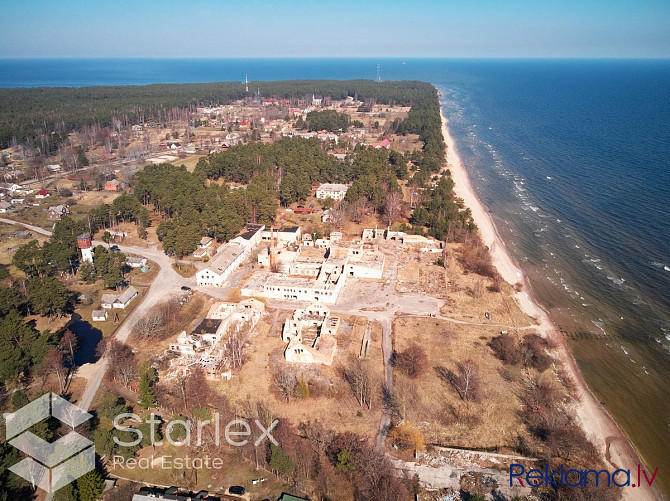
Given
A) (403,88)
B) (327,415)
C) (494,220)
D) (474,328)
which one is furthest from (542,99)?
(327,415)

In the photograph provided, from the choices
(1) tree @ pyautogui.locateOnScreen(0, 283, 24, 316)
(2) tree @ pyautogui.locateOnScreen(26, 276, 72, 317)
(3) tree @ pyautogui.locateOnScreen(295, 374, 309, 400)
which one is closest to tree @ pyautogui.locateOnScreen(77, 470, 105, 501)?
(3) tree @ pyautogui.locateOnScreen(295, 374, 309, 400)

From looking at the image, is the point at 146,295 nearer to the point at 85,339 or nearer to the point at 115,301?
the point at 115,301

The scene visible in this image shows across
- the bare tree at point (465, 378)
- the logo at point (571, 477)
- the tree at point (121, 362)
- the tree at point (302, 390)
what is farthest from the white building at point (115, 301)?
the logo at point (571, 477)

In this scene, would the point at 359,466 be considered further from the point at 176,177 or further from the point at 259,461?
the point at 176,177

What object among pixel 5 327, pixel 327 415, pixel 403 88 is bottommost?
pixel 327 415

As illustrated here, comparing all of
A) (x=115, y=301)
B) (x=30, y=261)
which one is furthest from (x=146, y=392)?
(x=30, y=261)

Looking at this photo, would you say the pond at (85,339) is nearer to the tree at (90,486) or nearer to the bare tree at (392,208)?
the tree at (90,486)
